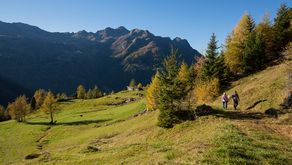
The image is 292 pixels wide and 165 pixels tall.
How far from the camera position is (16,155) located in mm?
71625

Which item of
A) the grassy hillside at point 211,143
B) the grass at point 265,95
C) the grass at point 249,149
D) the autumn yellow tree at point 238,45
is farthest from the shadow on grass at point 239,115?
the autumn yellow tree at point 238,45

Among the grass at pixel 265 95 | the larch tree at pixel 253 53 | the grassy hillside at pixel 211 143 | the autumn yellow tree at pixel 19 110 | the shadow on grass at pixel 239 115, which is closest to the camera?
the grassy hillside at pixel 211 143

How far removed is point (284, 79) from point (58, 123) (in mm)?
79180

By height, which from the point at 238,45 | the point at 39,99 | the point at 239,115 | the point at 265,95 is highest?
the point at 238,45

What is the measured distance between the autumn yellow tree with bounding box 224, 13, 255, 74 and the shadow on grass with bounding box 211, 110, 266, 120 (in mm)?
37430

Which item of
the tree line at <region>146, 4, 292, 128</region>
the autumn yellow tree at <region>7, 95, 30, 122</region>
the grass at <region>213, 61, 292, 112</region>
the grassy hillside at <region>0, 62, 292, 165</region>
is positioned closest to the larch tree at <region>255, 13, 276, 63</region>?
the tree line at <region>146, 4, 292, 128</region>

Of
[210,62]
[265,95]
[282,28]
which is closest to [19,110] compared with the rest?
[210,62]

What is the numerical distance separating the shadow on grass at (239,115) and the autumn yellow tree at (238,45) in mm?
37430

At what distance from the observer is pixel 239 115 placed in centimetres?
4312

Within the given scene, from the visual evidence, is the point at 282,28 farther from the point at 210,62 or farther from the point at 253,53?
the point at 210,62

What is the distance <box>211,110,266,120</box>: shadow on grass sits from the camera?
41688 mm

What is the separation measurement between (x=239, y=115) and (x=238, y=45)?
43243 mm

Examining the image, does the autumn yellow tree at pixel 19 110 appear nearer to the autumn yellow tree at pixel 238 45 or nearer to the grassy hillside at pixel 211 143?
the grassy hillside at pixel 211 143

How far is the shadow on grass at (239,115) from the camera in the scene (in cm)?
4169
